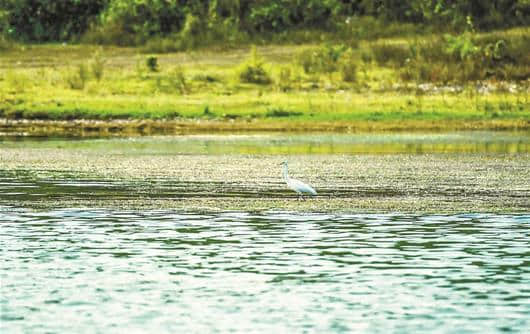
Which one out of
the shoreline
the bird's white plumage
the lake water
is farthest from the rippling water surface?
the shoreline

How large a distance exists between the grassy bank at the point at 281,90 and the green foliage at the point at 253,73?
29 mm

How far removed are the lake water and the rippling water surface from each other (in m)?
0.02

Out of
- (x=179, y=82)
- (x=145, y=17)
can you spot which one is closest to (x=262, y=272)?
(x=179, y=82)

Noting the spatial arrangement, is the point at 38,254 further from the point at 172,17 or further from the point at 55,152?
the point at 172,17

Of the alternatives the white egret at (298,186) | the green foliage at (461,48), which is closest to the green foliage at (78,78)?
the green foliage at (461,48)

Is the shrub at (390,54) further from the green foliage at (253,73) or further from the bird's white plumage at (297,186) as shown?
the bird's white plumage at (297,186)

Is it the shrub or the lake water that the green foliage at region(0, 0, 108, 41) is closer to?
the shrub

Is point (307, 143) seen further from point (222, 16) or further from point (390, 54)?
point (222, 16)

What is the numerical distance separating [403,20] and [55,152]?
2455 centimetres

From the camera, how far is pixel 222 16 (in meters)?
58.7

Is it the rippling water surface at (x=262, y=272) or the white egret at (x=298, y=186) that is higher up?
the white egret at (x=298, y=186)

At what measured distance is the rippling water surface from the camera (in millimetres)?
14250

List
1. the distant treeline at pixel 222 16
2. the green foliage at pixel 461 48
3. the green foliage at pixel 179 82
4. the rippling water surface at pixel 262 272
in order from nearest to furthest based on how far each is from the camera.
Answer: the rippling water surface at pixel 262 272 < the green foliage at pixel 179 82 < the green foliage at pixel 461 48 < the distant treeline at pixel 222 16

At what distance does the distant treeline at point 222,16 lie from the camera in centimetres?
5638
